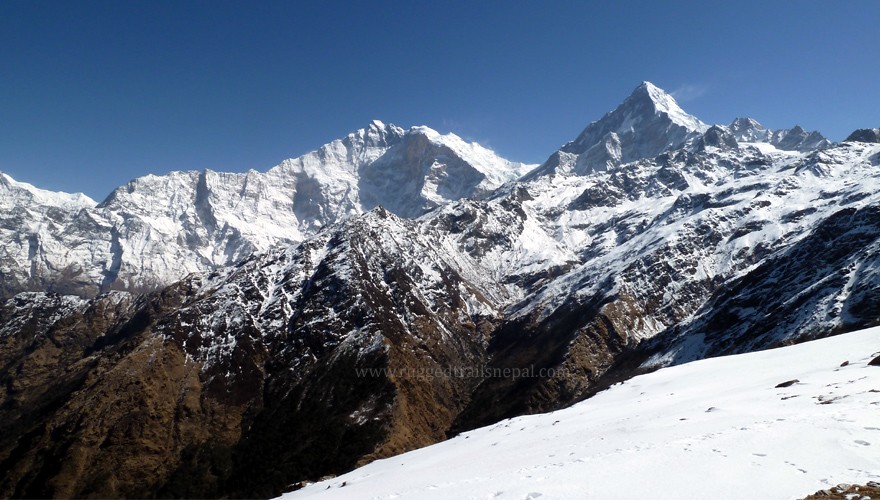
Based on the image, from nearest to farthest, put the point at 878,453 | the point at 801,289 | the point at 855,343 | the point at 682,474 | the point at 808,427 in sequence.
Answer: the point at 878,453 < the point at 682,474 < the point at 808,427 < the point at 855,343 < the point at 801,289

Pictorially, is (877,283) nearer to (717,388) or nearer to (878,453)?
(717,388)

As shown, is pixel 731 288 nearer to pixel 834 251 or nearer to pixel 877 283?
pixel 834 251

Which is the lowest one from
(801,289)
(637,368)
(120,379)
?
(637,368)

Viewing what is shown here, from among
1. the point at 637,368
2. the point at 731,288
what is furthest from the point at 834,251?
the point at 637,368

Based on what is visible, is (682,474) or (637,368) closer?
(682,474)

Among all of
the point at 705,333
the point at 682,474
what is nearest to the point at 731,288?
the point at 705,333

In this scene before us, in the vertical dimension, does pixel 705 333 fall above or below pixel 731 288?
below

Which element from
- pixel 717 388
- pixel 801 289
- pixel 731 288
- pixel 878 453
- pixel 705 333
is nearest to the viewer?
pixel 878 453
